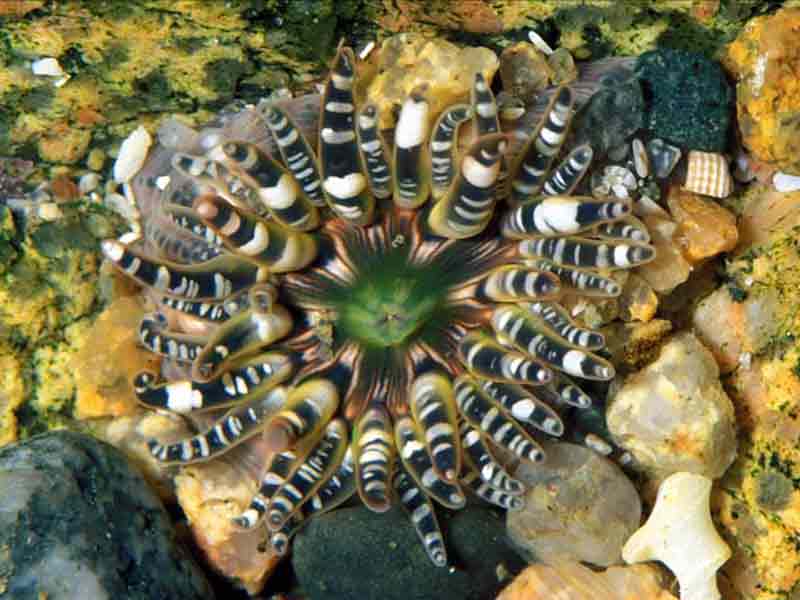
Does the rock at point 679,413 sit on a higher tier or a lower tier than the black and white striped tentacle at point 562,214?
lower

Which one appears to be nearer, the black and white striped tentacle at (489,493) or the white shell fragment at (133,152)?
the black and white striped tentacle at (489,493)

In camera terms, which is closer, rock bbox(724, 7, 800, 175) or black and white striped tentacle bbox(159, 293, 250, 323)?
rock bbox(724, 7, 800, 175)

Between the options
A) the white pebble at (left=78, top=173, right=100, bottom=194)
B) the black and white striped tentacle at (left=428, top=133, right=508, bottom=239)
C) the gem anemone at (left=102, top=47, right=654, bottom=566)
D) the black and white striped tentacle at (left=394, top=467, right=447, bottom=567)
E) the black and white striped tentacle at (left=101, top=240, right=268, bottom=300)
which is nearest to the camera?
the black and white striped tentacle at (left=428, top=133, right=508, bottom=239)

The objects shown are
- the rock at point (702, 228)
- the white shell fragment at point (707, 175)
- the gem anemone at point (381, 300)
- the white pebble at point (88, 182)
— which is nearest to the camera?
the gem anemone at point (381, 300)

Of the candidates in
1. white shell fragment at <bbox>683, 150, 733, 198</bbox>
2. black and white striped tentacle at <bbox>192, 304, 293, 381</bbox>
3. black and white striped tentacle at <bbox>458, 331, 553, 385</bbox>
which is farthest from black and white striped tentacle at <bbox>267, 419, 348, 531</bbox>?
white shell fragment at <bbox>683, 150, 733, 198</bbox>

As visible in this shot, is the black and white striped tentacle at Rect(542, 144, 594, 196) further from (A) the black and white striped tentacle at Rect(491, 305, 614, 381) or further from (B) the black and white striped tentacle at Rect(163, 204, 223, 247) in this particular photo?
(B) the black and white striped tentacle at Rect(163, 204, 223, 247)

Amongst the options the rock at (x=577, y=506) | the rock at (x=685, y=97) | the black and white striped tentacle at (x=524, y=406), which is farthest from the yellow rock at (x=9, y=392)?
the rock at (x=685, y=97)

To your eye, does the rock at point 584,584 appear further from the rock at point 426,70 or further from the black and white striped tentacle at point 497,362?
the rock at point 426,70

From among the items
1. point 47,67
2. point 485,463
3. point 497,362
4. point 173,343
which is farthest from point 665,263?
point 47,67
